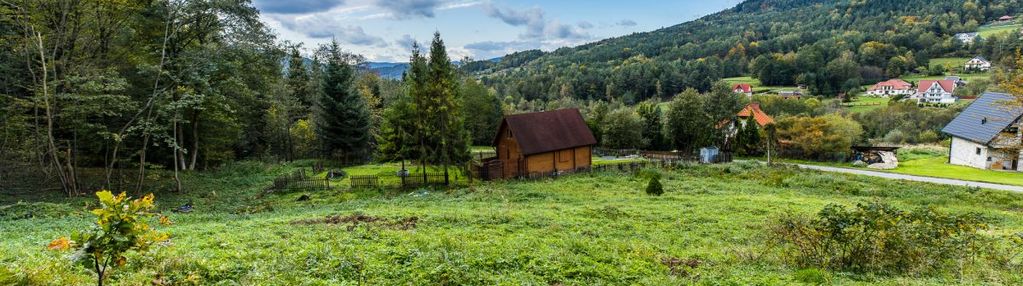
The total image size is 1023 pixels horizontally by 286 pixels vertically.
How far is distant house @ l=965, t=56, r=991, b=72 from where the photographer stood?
90081mm

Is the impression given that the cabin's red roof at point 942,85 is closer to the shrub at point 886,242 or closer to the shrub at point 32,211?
the shrub at point 886,242

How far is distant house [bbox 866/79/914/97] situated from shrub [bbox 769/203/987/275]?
92.2 metres

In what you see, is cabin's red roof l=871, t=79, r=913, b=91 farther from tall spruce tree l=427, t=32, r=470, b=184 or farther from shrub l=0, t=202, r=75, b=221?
shrub l=0, t=202, r=75, b=221

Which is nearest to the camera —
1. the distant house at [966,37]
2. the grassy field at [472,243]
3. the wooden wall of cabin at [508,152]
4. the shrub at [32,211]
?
the grassy field at [472,243]

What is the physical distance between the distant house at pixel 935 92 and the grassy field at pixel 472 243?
68.6 metres

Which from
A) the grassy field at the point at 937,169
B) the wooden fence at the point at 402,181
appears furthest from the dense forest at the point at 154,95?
the grassy field at the point at 937,169

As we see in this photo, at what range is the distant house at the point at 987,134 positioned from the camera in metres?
31.6

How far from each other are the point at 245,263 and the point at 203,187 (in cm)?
2041

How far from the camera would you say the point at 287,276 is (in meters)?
6.84

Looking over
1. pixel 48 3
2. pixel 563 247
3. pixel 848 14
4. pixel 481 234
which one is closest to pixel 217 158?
pixel 48 3

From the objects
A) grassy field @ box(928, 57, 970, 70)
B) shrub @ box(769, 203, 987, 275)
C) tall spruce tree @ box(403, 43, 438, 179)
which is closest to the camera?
shrub @ box(769, 203, 987, 275)

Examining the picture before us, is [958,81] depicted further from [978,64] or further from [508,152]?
[508,152]

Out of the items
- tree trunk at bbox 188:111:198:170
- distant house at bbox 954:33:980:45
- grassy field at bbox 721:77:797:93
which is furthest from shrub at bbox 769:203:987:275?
distant house at bbox 954:33:980:45

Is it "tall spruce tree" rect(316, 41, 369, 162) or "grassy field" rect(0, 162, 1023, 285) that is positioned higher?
"tall spruce tree" rect(316, 41, 369, 162)
